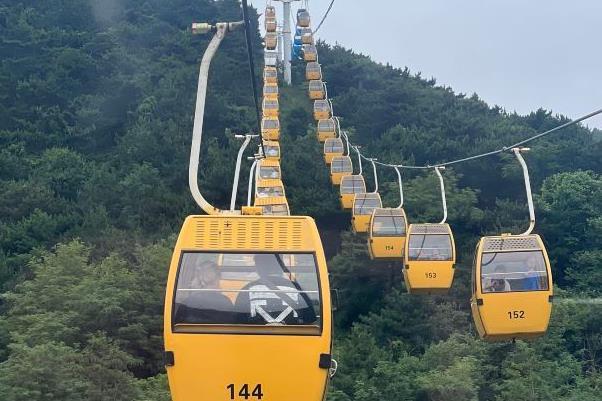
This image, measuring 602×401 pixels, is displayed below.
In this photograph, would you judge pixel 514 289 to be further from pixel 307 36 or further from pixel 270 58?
pixel 307 36

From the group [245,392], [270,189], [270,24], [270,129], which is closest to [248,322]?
[245,392]

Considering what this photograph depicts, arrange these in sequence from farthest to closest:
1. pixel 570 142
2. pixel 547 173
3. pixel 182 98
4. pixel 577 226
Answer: pixel 182 98 < pixel 570 142 < pixel 547 173 < pixel 577 226

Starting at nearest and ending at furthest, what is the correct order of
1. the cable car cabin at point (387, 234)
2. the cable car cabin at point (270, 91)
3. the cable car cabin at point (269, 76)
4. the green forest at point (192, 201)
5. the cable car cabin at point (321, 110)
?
the green forest at point (192, 201) < the cable car cabin at point (387, 234) < the cable car cabin at point (270, 91) < the cable car cabin at point (269, 76) < the cable car cabin at point (321, 110)

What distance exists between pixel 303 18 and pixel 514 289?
37626 millimetres

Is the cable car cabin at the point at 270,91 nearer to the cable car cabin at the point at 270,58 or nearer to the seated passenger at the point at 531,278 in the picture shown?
the cable car cabin at the point at 270,58

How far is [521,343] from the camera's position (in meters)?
19.7

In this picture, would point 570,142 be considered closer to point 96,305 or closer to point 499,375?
point 499,375

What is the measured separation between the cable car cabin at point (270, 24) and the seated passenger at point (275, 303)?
36057 mm

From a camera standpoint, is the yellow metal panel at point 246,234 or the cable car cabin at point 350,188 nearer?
the yellow metal panel at point 246,234

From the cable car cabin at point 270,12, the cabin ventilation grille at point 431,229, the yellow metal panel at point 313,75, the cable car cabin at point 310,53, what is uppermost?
the cable car cabin at point 270,12

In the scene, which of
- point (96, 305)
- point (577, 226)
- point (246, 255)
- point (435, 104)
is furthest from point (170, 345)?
point (435, 104)

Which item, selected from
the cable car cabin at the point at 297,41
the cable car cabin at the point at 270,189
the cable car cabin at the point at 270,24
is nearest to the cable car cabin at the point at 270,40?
the cable car cabin at the point at 270,24

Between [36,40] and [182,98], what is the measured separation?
10169 millimetres

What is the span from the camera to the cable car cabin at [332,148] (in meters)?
31.2
